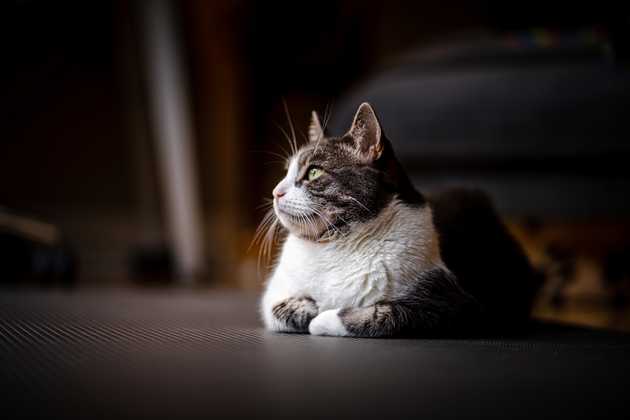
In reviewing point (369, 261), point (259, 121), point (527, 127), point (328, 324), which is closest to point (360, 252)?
point (369, 261)

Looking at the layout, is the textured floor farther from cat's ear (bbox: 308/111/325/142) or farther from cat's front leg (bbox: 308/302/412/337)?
cat's ear (bbox: 308/111/325/142)

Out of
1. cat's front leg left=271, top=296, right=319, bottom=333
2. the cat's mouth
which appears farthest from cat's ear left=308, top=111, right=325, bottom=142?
cat's front leg left=271, top=296, right=319, bottom=333

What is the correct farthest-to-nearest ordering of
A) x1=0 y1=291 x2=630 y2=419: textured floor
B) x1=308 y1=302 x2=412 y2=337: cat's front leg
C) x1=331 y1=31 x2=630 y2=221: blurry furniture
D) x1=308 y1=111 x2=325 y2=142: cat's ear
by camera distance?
1. x1=331 y1=31 x2=630 y2=221: blurry furniture
2. x1=308 y1=111 x2=325 y2=142: cat's ear
3. x1=308 y1=302 x2=412 y2=337: cat's front leg
4. x1=0 y1=291 x2=630 y2=419: textured floor

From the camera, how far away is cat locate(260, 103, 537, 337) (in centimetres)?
95

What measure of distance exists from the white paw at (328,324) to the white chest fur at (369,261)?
4cm

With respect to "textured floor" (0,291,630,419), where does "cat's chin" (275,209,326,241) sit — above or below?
above

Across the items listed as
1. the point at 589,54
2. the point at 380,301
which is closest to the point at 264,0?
the point at 589,54

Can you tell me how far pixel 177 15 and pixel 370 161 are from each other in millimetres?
2293

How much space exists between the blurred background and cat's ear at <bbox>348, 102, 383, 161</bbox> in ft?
0.51

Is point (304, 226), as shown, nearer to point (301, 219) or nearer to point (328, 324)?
point (301, 219)

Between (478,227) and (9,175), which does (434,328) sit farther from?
(9,175)

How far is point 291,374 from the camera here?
0.67m

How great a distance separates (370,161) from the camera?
0.99 meters

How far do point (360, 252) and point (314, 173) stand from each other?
155 millimetres
